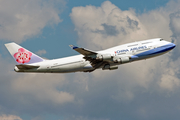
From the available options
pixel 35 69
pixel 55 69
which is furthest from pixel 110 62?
pixel 35 69

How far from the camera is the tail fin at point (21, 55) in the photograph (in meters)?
74.4

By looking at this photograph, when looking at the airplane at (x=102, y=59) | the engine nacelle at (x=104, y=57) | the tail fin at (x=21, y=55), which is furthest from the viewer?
the tail fin at (x=21, y=55)

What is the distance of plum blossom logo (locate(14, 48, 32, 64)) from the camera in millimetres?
74750

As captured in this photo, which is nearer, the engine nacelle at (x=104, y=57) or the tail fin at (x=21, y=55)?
the engine nacelle at (x=104, y=57)

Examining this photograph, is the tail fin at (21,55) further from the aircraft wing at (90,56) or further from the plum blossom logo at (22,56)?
the aircraft wing at (90,56)

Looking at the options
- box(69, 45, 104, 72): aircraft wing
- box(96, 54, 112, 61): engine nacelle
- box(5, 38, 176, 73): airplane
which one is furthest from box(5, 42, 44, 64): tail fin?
box(96, 54, 112, 61): engine nacelle

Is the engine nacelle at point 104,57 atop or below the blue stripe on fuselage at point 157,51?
below

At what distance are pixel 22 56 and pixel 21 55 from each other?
0.38 meters

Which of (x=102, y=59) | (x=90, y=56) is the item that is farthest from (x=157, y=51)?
(x=90, y=56)

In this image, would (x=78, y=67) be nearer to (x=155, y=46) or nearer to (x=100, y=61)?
(x=100, y=61)


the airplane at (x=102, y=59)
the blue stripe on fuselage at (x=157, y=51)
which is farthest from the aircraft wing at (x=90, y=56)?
the blue stripe on fuselage at (x=157, y=51)

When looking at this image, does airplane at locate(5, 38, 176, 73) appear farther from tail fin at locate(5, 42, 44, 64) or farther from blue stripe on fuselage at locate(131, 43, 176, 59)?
tail fin at locate(5, 42, 44, 64)

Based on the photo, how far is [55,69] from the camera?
7088cm

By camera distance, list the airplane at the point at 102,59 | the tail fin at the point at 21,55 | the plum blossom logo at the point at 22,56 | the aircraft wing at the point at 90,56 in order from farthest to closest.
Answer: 1. the plum blossom logo at the point at 22,56
2. the tail fin at the point at 21,55
3. the airplane at the point at 102,59
4. the aircraft wing at the point at 90,56
